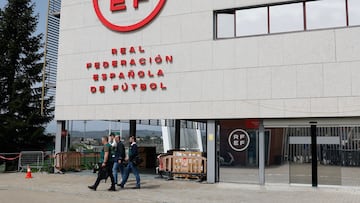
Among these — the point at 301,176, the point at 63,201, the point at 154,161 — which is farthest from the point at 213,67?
the point at 154,161

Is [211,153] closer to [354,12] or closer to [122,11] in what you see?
[354,12]

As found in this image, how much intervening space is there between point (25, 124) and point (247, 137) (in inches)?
581

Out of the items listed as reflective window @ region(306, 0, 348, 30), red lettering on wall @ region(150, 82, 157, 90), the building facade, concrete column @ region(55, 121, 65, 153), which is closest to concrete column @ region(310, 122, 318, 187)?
the building facade

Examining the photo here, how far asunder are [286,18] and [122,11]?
750cm

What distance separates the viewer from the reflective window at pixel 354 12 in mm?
13508

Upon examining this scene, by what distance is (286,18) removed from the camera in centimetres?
1458

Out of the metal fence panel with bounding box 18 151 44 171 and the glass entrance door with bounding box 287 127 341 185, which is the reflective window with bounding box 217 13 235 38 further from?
the metal fence panel with bounding box 18 151 44 171

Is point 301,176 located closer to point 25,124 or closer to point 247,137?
point 247,137

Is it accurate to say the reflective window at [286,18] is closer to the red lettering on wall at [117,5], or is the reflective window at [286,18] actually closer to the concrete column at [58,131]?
the red lettering on wall at [117,5]

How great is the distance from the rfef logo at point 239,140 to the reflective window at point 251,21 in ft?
12.9

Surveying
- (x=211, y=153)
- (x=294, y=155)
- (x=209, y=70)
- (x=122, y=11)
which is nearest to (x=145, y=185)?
(x=211, y=153)

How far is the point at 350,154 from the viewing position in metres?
13.4

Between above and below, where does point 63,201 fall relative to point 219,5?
below

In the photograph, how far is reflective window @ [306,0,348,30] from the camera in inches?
542
